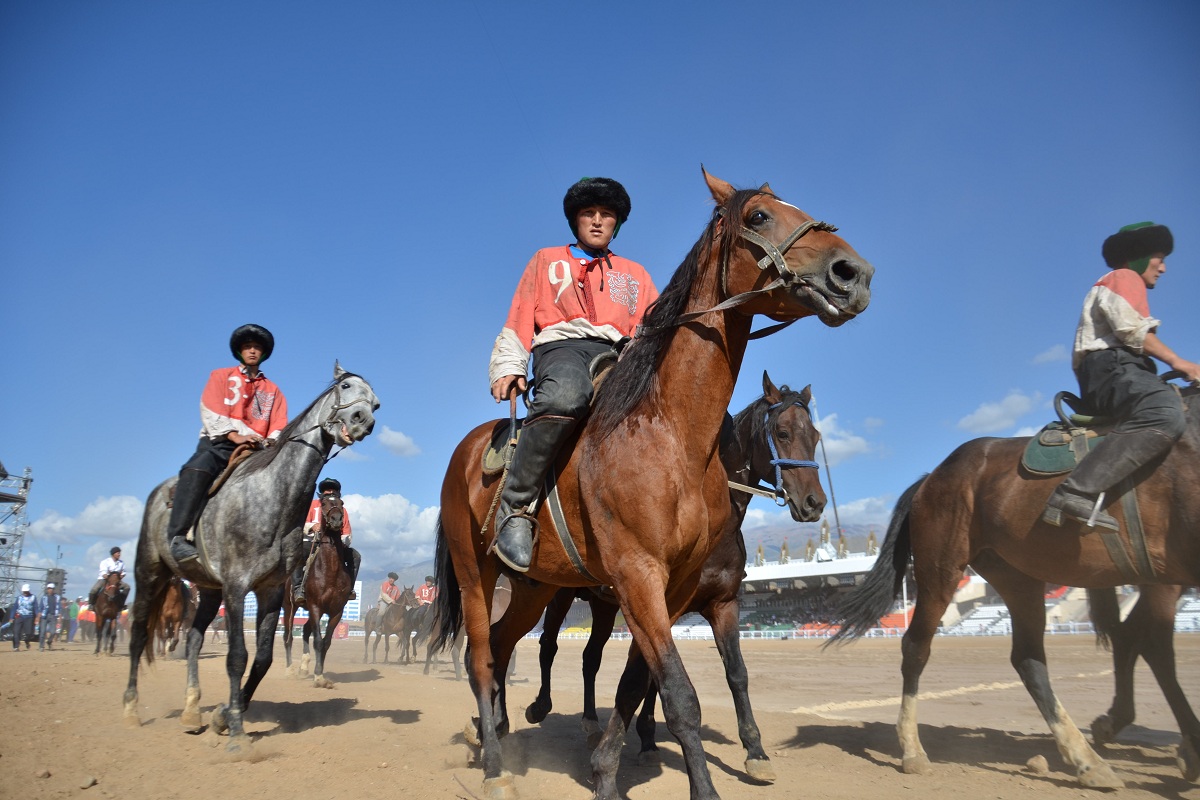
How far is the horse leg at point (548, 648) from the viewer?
22.0 feet

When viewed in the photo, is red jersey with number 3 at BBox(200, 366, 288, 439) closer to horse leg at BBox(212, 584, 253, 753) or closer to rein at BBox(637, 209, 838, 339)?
horse leg at BBox(212, 584, 253, 753)

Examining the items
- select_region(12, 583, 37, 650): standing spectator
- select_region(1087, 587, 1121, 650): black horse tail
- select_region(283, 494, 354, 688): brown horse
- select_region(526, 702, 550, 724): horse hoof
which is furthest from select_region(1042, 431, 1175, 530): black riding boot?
select_region(12, 583, 37, 650): standing spectator

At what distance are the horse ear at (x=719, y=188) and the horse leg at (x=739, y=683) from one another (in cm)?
349

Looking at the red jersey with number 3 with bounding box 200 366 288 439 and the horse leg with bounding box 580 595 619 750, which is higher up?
the red jersey with number 3 with bounding box 200 366 288 439

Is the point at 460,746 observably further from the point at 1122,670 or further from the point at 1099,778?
the point at 1122,670

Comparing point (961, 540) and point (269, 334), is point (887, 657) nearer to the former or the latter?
point (961, 540)

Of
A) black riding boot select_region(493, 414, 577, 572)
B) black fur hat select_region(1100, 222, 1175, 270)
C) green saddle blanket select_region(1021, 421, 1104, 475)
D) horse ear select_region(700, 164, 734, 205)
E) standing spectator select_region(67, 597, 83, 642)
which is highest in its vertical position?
black fur hat select_region(1100, 222, 1175, 270)

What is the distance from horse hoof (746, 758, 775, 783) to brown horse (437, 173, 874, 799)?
160 centimetres

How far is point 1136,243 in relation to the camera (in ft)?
18.9

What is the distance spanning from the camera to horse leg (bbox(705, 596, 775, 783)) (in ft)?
17.2

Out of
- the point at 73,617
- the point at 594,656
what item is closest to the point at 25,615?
the point at 73,617

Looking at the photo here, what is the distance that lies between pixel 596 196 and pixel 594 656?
14.3ft

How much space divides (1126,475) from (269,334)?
7.99 meters

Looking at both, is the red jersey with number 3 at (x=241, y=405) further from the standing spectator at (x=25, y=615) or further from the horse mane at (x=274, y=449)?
the standing spectator at (x=25, y=615)
